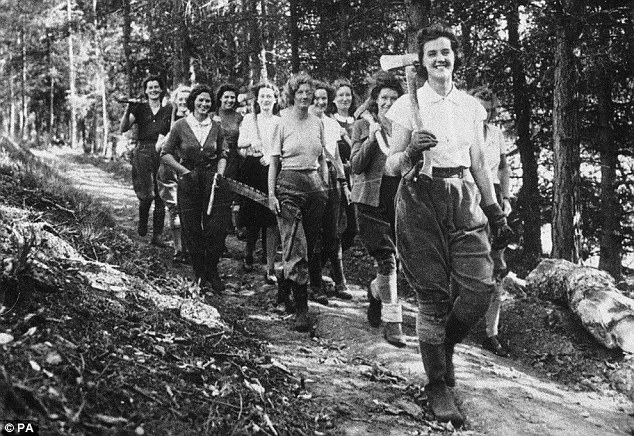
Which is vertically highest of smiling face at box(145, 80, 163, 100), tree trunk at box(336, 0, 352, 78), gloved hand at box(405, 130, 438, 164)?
tree trunk at box(336, 0, 352, 78)

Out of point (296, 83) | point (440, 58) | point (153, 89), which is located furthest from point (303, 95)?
point (153, 89)

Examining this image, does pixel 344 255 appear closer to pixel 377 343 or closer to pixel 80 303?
pixel 377 343

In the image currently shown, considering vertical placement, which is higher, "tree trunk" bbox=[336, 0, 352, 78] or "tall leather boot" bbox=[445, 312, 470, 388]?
"tree trunk" bbox=[336, 0, 352, 78]

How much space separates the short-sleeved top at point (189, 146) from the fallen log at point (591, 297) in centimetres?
397

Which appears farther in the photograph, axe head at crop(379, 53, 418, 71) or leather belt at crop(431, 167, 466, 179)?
axe head at crop(379, 53, 418, 71)

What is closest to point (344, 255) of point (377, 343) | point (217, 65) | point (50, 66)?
point (377, 343)

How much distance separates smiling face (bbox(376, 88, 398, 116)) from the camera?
17.9 ft

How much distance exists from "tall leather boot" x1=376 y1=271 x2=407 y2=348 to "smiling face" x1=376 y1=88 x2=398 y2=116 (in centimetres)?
153

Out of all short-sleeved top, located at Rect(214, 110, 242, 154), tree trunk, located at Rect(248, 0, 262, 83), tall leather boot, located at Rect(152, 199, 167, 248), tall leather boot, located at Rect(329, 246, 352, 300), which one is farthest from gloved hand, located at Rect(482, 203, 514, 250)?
tree trunk, located at Rect(248, 0, 262, 83)

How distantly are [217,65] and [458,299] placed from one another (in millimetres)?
12446

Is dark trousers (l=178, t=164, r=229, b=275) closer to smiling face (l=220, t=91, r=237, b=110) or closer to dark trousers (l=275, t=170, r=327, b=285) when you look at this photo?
dark trousers (l=275, t=170, r=327, b=285)

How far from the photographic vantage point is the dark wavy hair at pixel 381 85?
549 cm

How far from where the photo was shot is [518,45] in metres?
9.84

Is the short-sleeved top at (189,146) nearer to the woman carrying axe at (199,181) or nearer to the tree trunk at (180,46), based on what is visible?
the woman carrying axe at (199,181)
